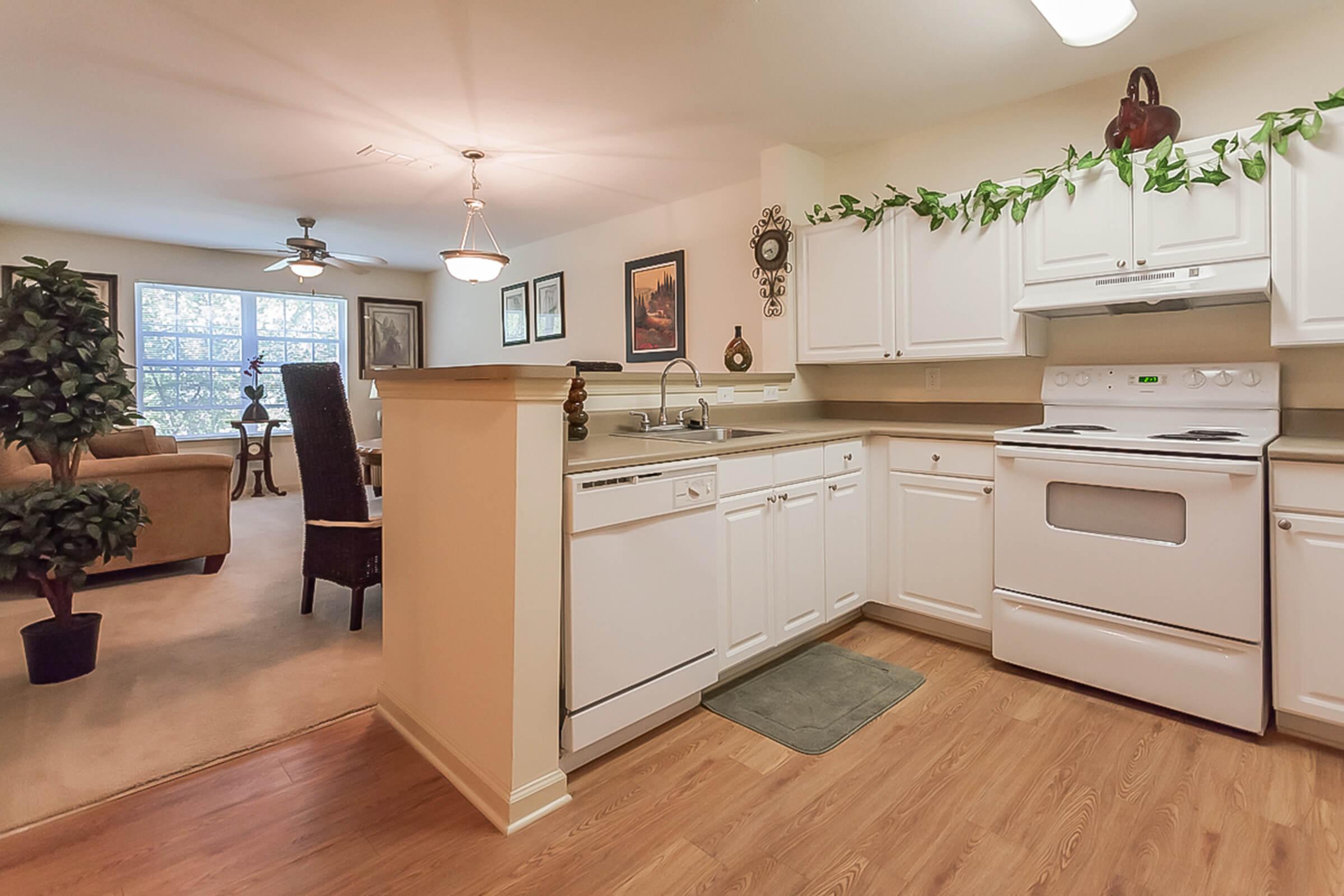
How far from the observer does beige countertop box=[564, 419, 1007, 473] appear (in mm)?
1848

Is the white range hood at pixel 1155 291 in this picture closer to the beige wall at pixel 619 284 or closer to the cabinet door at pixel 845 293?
the cabinet door at pixel 845 293

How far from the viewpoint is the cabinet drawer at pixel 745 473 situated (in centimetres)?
221

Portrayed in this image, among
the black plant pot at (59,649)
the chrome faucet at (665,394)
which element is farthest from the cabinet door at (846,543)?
the black plant pot at (59,649)

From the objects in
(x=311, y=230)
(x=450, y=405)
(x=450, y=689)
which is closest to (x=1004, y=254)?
(x=450, y=405)

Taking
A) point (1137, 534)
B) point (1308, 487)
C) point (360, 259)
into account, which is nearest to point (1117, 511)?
point (1137, 534)

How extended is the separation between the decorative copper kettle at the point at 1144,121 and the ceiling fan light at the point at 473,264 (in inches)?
126

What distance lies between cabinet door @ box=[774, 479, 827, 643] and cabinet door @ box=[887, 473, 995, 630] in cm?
42

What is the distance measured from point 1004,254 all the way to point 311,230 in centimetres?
541

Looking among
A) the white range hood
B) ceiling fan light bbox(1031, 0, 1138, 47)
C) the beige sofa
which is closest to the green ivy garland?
the white range hood

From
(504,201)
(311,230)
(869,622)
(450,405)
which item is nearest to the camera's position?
(450,405)

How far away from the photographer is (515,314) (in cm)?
641

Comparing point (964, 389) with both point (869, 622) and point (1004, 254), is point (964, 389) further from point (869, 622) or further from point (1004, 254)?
point (869, 622)

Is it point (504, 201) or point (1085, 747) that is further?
point (504, 201)

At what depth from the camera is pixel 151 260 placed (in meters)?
6.06
